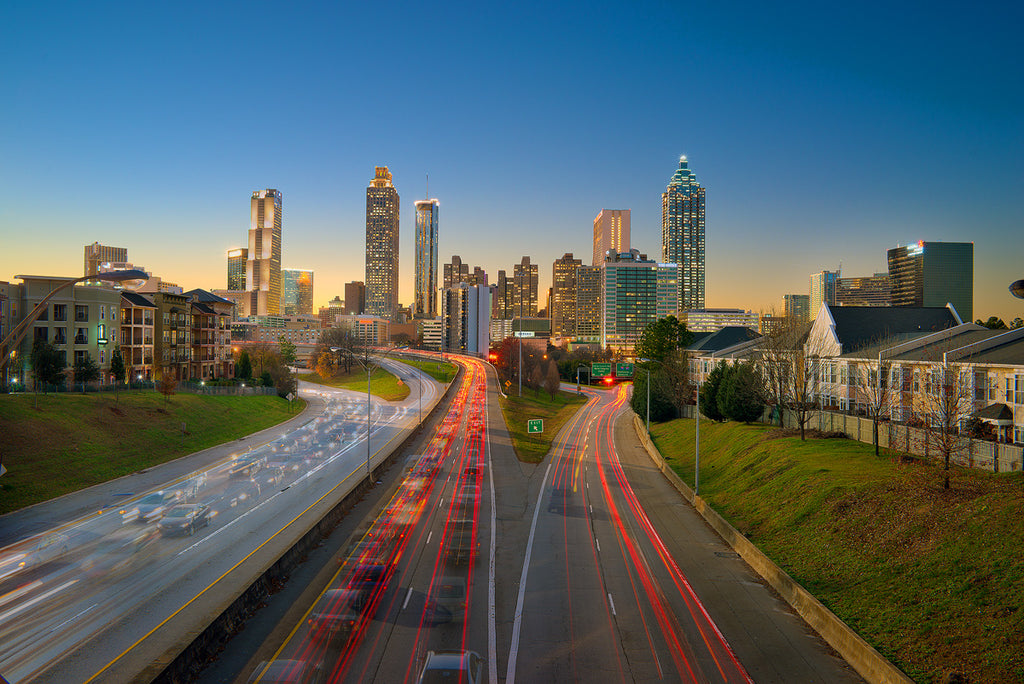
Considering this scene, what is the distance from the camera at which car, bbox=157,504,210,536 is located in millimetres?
27594

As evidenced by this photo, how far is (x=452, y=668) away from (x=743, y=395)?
144 ft

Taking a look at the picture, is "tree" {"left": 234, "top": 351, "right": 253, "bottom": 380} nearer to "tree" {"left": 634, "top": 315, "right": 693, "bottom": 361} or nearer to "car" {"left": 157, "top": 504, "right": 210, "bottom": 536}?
"tree" {"left": 634, "top": 315, "right": 693, "bottom": 361}

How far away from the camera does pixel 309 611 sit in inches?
755

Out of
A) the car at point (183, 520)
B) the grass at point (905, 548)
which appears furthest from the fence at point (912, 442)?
the car at point (183, 520)

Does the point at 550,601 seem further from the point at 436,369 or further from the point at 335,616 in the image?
the point at 436,369

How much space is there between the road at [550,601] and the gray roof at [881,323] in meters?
26.3

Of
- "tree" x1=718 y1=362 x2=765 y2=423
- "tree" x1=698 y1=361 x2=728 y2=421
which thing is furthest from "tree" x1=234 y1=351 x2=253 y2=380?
"tree" x1=718 y1=362 x2=765 y2=423

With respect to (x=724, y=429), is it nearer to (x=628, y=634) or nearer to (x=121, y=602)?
(x=628, y=634)

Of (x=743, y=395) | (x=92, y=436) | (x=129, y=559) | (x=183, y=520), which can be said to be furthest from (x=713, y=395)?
(x=92, y=436)

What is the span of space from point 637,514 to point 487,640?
18.5 m

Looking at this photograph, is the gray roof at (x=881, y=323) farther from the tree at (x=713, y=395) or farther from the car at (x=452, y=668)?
the car at (x=452, y=668)

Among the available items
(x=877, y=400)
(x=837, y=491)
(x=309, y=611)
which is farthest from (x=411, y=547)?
(x=877, y=400)

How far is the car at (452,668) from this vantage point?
15062 millimetres

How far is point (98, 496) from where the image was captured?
3350 cm
